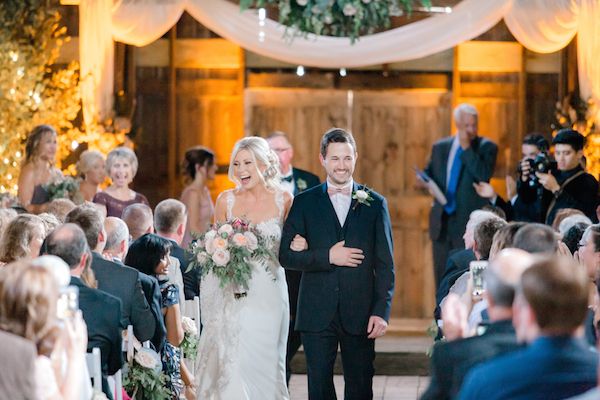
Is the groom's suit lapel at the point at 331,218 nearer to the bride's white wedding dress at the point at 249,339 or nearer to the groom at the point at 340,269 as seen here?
the groom at the point at 340,269

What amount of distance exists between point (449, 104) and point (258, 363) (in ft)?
20.0

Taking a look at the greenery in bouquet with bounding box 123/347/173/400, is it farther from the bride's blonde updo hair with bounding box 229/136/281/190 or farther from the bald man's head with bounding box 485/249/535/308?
the bald man's head with bounding box 485/249/535/308

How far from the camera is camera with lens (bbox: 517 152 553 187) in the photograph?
10.7m

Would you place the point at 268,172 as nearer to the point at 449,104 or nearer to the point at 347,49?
the point at 347,49

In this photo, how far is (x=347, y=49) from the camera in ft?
39.3

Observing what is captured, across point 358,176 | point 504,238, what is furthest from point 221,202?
point 358,176

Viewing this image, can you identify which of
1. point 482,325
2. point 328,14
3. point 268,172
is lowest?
point 482,325

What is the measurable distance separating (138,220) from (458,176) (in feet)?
13.8

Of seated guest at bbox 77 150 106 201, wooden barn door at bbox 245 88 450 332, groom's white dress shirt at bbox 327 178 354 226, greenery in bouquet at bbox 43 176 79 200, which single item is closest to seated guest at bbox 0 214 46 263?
groom's white dress shirt at bbox 327 178 354 226

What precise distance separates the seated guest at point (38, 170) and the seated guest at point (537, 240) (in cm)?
592

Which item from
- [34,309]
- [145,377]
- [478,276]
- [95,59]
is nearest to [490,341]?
[478,276]

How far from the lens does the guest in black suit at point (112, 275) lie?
6.76 metres

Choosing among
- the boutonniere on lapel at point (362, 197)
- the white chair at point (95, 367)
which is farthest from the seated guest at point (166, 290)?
the white chair at point (95, 367)

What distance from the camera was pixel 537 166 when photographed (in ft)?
35.2
